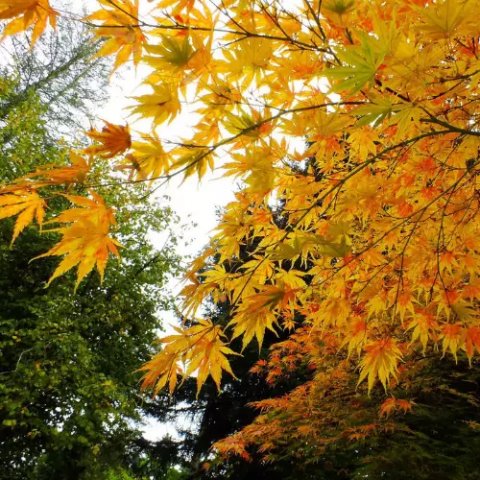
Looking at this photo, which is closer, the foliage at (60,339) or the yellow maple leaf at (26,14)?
the yellow maple leaf at (26,14)

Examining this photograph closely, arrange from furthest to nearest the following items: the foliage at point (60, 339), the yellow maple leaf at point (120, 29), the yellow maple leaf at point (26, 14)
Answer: the foliage at point (60, 339) < the yellow maple leaf at point (120, 29) < the yellow maple leaf at point (26, 14)

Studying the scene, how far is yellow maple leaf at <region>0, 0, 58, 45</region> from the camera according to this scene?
3.10 ft

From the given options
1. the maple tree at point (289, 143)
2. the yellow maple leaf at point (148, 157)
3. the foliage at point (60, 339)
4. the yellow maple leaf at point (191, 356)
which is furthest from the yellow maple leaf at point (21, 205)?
the foliage at point (60, 339)

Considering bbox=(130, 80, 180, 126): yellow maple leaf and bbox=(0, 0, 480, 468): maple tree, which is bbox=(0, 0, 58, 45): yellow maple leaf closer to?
bbox=(0, 0, 480, 468): maple tree

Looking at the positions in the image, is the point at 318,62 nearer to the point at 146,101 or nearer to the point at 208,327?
the point at 146,101

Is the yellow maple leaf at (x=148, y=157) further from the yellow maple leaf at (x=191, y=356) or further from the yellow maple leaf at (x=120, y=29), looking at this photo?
the yellow maple leaf at (x=191, y=356)

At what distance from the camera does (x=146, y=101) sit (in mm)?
1090

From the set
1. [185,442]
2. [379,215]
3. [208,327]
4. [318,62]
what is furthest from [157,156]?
[185,442]

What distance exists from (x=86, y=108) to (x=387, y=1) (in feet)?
33.4

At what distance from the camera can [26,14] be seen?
0.99 meters

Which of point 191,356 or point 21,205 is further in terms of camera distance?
point 191,356

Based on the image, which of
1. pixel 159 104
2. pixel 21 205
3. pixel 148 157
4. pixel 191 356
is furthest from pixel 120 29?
pixel 191 356

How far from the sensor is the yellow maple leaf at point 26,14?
3.10 feet

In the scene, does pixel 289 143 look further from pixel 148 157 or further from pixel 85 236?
pixel 85 236
